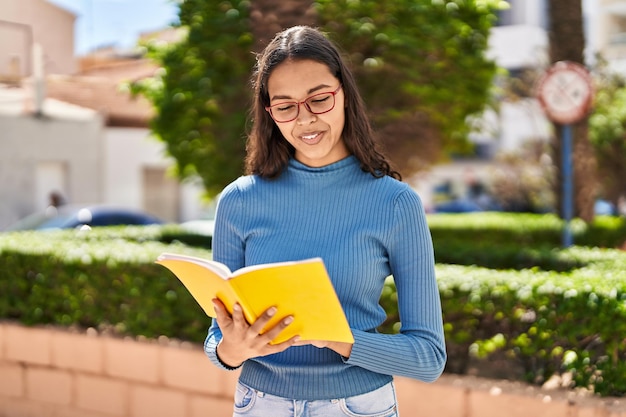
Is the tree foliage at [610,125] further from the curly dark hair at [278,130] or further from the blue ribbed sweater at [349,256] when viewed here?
the blue ribbed sweater at [349,256]

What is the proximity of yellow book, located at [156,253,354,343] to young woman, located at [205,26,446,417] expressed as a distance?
107 millimetres

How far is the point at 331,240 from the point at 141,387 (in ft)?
10.4

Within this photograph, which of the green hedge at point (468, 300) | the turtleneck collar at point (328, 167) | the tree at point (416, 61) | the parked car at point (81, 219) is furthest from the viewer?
the parked car at point (81, 219)

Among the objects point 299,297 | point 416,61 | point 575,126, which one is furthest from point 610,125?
point 299,297

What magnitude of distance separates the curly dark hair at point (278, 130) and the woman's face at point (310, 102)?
0.02 m

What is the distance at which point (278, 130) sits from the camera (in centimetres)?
235

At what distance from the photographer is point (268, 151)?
7.59 ft

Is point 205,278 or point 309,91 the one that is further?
point 309,91

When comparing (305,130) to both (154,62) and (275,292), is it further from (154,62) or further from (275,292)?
(154,62)

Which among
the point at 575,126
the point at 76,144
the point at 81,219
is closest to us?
the point at 575,126

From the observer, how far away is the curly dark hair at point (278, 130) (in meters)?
2.13

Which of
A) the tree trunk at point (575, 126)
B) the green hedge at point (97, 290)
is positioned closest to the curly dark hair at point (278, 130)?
the green hedge at point (97, 290)

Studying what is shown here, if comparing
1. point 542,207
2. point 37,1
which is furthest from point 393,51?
point 542,207

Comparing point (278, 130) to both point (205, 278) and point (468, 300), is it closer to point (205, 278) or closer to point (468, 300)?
point (205, 278)
